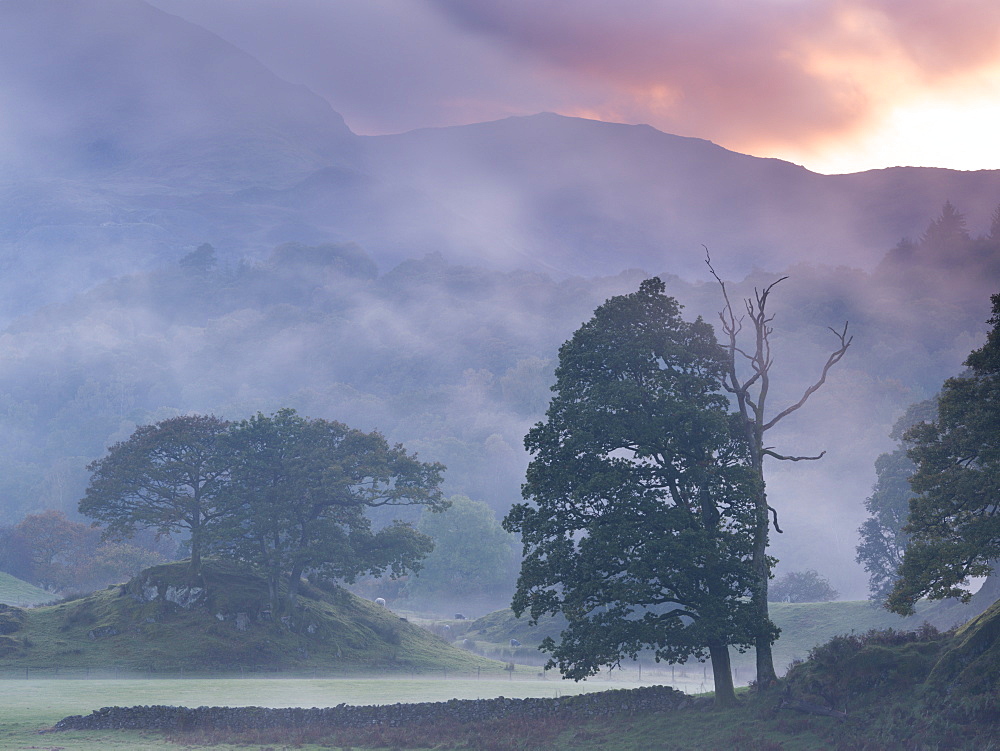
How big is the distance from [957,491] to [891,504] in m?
66.9

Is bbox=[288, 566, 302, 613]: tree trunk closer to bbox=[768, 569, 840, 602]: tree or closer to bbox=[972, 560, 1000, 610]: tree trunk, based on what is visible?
bbox=[972, 560, 1000, 610]: tree trunk

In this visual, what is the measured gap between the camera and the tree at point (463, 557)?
15450cm

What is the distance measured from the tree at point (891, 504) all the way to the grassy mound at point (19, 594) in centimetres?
9844

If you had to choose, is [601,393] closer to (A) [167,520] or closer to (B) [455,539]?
→ (A) [167,520]

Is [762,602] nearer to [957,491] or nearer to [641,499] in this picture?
[641,499]

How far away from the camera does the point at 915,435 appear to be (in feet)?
113

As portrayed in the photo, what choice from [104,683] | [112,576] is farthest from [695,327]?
[112,576]

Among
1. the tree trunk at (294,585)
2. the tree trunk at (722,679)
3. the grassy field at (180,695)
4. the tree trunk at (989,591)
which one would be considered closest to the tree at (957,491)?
the tree trunk at (722,679)

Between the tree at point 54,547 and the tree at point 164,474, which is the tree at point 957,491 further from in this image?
the tree at point 54,547

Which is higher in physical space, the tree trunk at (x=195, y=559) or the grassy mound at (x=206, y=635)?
the tree trunk at (x=195, y=559)

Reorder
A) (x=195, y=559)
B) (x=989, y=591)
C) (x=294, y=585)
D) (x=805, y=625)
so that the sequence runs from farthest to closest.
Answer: (x=805, y=625) → (x=989, y=591) → (x=294, y=585) → (x=195, y=559)

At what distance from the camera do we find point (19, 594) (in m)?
110

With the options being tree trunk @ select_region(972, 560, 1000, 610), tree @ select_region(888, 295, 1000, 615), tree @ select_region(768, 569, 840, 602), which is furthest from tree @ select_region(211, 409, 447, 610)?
tree @ select_region(768, 569, 840, 602)

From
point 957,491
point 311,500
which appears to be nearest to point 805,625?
point 311,500
